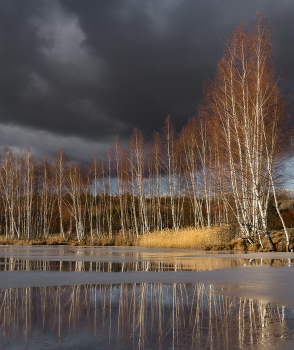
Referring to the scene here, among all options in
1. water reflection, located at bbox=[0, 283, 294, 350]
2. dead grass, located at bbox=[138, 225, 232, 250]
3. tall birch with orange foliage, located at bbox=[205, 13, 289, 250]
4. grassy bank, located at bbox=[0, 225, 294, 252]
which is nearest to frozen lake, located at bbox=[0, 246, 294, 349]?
water reflection, located at bbox=[0, 283, 294, 350]

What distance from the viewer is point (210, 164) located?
26.5m

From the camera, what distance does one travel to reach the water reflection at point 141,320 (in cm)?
274

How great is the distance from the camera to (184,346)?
2631 mm

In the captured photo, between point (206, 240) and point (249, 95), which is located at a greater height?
point (249, 95)

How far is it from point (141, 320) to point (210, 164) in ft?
77.3

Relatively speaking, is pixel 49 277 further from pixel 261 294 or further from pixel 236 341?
pixel 236 341

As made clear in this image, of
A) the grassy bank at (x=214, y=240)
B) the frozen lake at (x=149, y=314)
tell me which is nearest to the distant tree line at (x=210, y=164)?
the grassy bank at (x=214, y=240)

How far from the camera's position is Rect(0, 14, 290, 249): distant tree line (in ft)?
58.9

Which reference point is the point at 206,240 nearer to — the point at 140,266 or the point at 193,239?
the point at 193,239

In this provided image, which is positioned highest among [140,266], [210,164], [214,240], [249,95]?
[249,95]

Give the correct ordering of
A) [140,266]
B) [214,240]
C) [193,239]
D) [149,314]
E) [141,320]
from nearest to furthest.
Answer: [141,320] → [149,314] → [140,266] → [214,240] → [193,239]

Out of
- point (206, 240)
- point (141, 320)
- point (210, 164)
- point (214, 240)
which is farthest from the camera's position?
point (210, 164)

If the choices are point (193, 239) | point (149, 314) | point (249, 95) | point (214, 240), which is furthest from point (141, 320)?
point (193, 239)

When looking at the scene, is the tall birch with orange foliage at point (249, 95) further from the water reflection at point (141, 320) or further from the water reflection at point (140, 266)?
the water reflection at point (141, 320)
